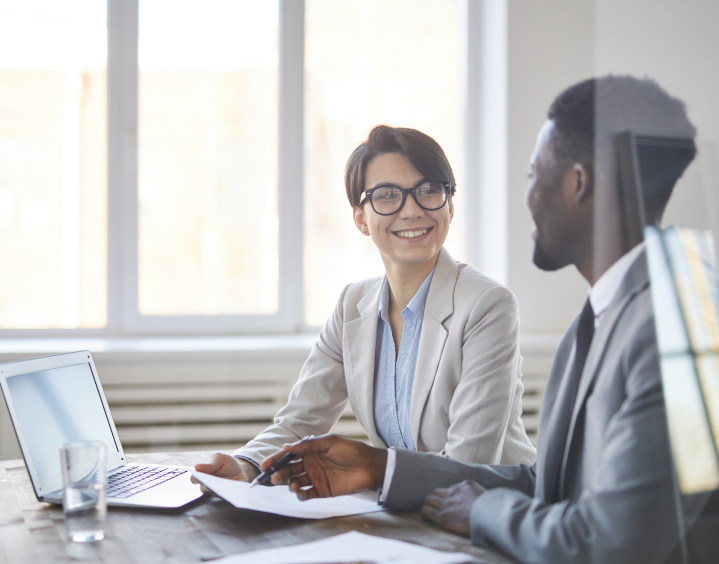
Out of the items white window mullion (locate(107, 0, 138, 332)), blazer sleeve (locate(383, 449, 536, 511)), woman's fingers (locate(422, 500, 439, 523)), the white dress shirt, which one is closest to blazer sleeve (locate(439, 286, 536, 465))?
blazer sleeve (locate(383, 449, 536, 511))

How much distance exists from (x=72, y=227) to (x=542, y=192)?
2.53 metres

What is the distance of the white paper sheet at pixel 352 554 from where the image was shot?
79 cm

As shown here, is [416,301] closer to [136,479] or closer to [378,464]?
[378,464]

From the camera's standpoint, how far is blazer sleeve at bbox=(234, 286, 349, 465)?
146cm

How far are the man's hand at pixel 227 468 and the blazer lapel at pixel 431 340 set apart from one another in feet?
1.19

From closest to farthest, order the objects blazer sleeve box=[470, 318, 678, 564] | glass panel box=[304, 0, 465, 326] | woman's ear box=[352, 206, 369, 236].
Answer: blazer sleeve box=[470, 318, 678, 564] < woman's ear box=[352, 206, 369, 236] < glass panel box=[304, 0, 465, 326]

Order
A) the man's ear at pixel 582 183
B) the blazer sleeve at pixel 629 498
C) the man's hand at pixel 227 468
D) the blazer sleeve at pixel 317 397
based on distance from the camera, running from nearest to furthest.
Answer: the blazer sleeve at pixel 629 498 → the man's ear at pixel 582 183 → the man's hand at pixel 227 468 → the blazer sleeve at pixel 317 397

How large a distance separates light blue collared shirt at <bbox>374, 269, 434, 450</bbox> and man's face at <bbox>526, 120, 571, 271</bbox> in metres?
0.65

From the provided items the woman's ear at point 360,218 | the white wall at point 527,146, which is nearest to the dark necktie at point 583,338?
the woman's ear at point 360,218

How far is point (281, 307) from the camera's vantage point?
3.06 m

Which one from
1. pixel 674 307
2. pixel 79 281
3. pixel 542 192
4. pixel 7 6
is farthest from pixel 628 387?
pixel 7 6

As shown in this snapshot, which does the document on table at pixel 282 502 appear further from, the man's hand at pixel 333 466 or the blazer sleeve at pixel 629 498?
the blazer sleeve at pixel 629 498

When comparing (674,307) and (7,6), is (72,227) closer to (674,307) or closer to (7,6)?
(7,6)

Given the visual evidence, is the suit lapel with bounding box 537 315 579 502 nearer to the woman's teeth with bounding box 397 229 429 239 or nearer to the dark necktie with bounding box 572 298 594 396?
the dark necktie with bounding box 572 298 594 396
